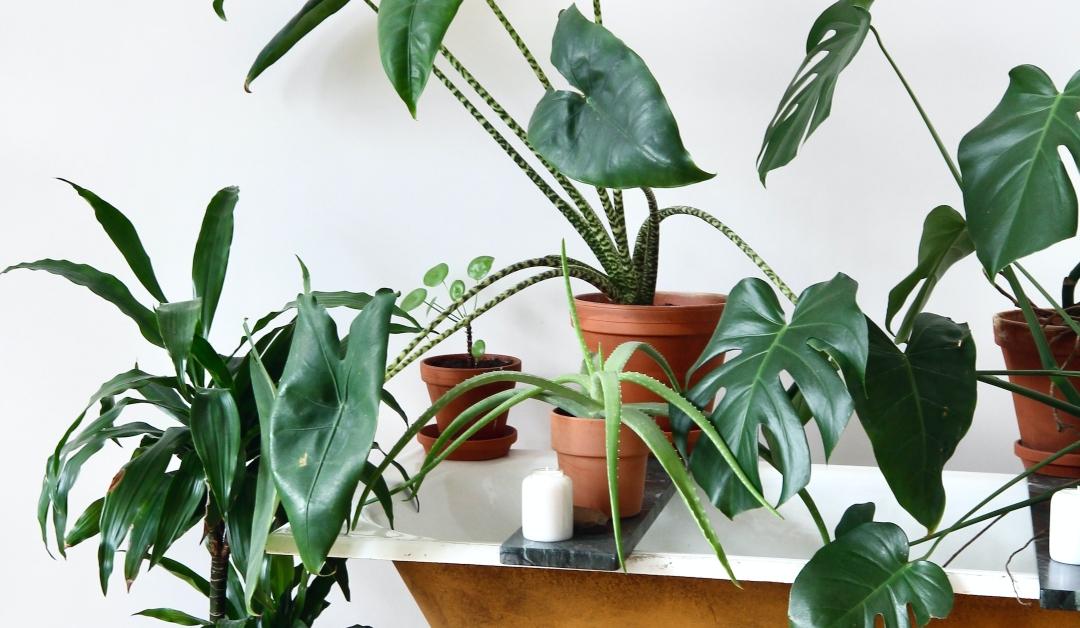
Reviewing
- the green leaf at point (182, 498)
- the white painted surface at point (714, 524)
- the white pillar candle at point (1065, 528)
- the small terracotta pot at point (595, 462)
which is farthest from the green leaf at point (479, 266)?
the white pillar candle at point (1065, 528)

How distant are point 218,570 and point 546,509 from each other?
1.70ft

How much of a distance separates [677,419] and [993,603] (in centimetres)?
36

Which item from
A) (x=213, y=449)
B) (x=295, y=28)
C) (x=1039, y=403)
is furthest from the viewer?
(x=295, y=28)

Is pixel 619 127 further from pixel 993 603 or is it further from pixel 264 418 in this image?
pixel 993 603

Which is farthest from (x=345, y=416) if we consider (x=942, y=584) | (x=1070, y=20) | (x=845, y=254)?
(x=1070, y=20)

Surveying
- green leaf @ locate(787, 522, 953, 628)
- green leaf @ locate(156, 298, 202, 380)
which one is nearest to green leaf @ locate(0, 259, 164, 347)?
green leaf @ locate(156, 298, 202, 380)

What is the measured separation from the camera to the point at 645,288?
149cm

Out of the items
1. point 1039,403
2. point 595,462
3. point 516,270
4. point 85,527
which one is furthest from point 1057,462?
point 85,527

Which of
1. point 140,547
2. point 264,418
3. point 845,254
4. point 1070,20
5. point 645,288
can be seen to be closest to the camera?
point 264,418

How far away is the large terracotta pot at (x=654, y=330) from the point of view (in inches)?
55.1

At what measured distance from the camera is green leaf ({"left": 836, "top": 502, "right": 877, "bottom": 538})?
108 cm

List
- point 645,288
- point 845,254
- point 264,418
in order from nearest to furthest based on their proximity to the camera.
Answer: point 264,418, point 645,288, point 845,254

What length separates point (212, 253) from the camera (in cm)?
136

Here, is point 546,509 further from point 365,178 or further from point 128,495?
point 365,178
